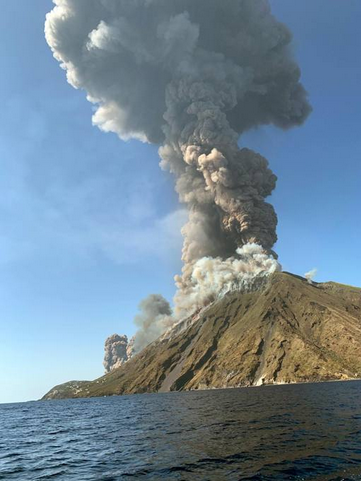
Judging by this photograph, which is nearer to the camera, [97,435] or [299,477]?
[299,477]

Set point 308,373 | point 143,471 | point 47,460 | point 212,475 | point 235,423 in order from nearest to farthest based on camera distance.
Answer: point 212,475 → point 143,471 → point 47,460 → point 235,423 → point 308,373

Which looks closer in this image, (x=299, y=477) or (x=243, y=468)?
(x=299, y=477)

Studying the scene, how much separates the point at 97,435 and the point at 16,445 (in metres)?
9.00

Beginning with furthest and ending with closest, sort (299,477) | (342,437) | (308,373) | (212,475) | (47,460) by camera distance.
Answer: (308,373)
(47,460)
(342,437)
(212,475)
(299,477)

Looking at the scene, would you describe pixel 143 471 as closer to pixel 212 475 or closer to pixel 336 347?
pixel 212 475

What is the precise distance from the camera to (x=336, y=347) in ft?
624

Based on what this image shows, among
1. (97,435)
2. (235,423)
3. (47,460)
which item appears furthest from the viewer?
(97,435)

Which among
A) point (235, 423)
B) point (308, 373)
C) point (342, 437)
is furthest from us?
point (308, 373)

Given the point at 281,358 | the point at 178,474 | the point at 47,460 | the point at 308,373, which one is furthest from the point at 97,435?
the point at 281,358

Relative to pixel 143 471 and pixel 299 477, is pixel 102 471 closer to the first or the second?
pixel 143 471

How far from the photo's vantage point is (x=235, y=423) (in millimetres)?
39750

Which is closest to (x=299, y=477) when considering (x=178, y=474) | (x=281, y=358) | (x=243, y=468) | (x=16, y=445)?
(x=243, y=468)

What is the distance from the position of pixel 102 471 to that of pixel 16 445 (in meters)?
23.0

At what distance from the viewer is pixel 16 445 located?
134 feet
